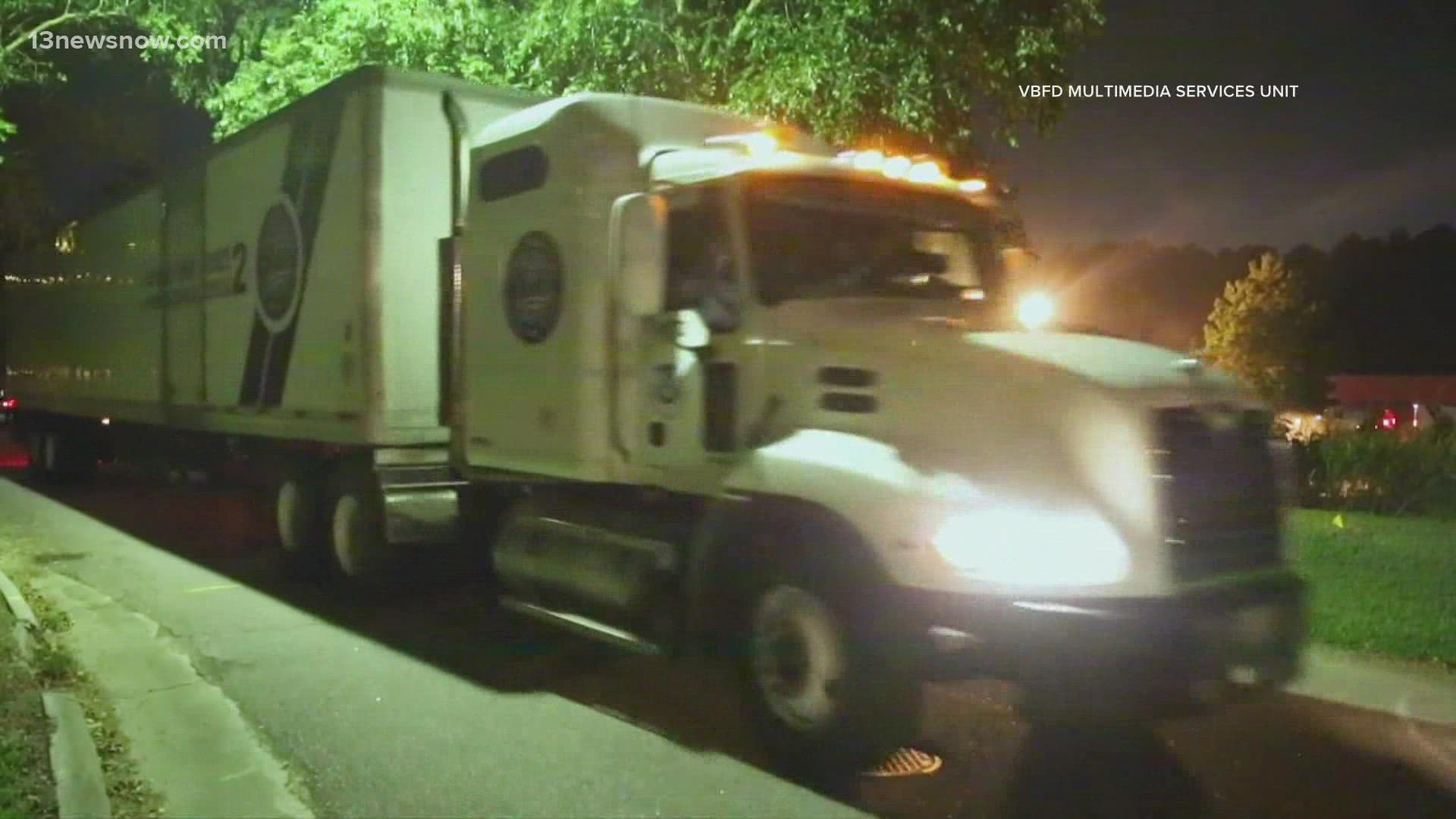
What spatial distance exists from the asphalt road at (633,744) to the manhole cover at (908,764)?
0.06 metres

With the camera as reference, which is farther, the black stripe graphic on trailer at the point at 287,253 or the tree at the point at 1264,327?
the tree at the point at 1264,327

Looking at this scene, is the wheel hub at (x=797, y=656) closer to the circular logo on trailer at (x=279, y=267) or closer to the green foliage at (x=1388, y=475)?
the circular logo on trailer at (x=279, y=267)

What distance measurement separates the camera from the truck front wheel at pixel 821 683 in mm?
5398

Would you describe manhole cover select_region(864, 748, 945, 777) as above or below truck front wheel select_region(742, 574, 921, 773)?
below

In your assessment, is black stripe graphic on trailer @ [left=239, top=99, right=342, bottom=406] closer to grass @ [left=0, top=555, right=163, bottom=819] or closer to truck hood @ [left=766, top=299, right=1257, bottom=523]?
grass @ [left=0, top=555, right=163, bottom=819]

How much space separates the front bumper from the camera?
16.1ft

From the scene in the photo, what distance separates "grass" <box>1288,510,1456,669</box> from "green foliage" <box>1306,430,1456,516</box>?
2.82 feet

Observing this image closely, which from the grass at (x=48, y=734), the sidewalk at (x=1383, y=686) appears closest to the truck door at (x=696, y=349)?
the grass at (x=48, y=734)

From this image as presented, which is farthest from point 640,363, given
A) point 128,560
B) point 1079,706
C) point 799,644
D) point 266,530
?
point 128,560

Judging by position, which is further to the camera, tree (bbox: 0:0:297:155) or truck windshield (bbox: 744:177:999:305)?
tree (bbox: 0:0:297:155)

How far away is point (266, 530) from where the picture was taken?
11352 millimetres

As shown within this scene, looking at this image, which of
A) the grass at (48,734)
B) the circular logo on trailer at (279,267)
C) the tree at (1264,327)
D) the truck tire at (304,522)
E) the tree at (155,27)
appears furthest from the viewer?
the tree at (1264,327)

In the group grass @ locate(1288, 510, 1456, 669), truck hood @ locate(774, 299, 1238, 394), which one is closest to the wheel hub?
truck hood @ locate(774, 299, 1238, 394)

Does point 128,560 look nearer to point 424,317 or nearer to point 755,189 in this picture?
point 424,317
